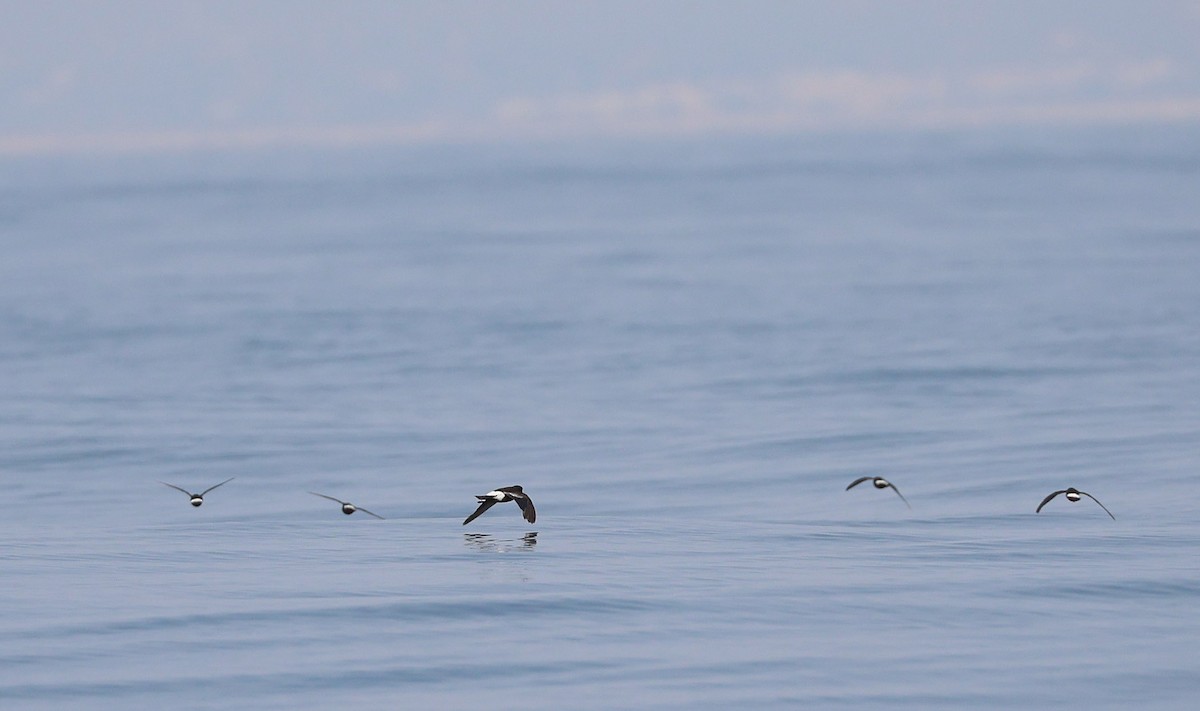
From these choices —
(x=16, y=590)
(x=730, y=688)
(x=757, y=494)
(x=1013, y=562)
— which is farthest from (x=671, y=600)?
(x=757, y=494)

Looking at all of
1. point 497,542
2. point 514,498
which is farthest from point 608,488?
point 514,498

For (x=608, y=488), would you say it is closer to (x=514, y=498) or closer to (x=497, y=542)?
(x=497, y=542)

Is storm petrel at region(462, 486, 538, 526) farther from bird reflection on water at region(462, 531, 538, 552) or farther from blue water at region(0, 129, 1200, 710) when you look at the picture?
bird reflection on water at region(462, 531, 538, 552)

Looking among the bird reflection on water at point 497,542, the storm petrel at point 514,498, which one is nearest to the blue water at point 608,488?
the bird reflection on water at point 497,542

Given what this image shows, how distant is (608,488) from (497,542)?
340 inches

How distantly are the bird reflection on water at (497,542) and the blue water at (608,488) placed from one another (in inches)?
7.0

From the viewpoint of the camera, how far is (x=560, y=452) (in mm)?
45656

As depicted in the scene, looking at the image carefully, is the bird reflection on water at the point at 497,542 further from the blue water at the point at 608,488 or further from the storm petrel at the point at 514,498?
the storm petrel at the point at 514,498

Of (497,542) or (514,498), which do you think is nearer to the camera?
(514,498)

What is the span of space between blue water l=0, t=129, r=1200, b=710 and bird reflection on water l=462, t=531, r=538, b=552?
0.59 feet

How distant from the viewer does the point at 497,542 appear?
1215 inches

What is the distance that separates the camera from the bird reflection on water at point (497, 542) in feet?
98.4

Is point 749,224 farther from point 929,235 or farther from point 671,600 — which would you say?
point 671,600

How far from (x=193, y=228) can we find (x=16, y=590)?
447 feet
